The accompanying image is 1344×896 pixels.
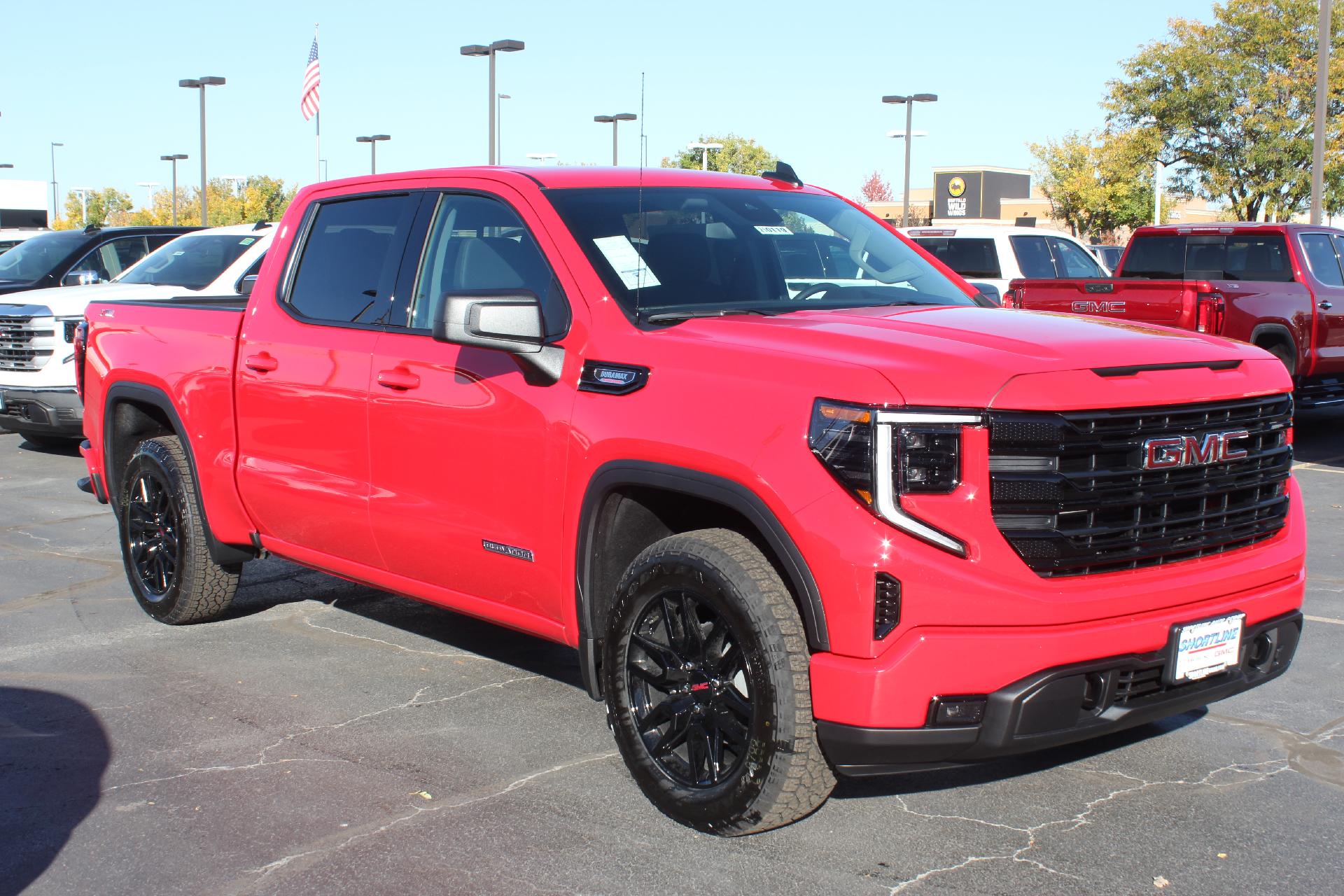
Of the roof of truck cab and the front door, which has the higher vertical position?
the roof of truck cab

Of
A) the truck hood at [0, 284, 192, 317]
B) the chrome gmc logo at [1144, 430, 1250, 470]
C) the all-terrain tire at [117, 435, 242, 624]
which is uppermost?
the truck hood at [0, 284, 192, 317]

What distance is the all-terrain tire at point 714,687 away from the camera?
3.61m

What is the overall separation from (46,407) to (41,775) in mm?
8240

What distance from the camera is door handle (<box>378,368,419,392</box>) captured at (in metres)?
4.81

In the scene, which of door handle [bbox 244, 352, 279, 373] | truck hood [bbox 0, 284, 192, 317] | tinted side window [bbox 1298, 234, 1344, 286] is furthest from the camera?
tinted side window [bbox 1298, 234, 1344, 286]

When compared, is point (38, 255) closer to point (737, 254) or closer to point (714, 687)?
point (737, 254)

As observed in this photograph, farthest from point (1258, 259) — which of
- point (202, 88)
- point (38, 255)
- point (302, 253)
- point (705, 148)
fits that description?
point (202, 88)

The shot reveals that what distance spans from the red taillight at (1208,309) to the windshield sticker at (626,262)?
884 cm

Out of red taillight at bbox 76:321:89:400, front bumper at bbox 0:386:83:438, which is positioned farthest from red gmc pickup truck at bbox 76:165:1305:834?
front bumper at bbox 0:386:83:438

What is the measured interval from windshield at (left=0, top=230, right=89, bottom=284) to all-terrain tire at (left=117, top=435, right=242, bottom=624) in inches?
369

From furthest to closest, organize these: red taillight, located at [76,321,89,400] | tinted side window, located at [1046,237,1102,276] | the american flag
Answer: the american flag, tinted side window, located at [1046,237,1102,276], red taillight, located at [76,321,89,400]

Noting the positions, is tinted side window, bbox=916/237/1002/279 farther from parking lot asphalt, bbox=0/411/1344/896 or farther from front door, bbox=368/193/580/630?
front door, bbox=368/193/580/630

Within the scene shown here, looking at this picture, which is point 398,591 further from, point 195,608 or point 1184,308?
point 1184,308

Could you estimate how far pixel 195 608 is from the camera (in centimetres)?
638
